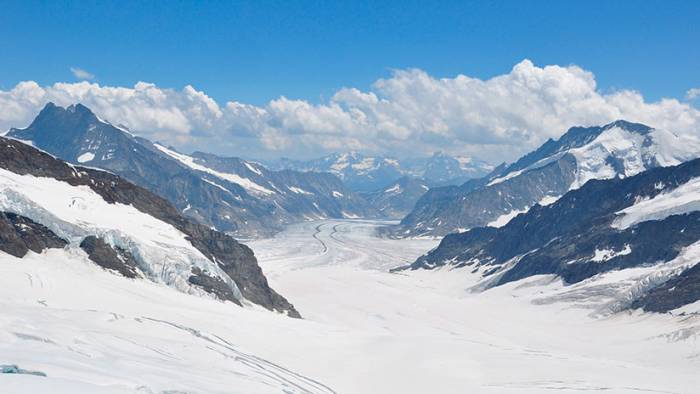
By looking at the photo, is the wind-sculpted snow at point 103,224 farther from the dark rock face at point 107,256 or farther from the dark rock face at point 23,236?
the dark rock face at point 107,256

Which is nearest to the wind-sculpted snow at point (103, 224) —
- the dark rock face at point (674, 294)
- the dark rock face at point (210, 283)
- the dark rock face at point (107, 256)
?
the dark rock face at point (210, 283)

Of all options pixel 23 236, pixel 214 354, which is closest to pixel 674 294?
pixel 214 354

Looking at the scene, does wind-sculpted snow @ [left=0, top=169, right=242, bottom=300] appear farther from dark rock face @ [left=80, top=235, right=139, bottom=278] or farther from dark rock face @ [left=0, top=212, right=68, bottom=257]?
dark rock face @ [left=80, top=235, right=139, bottom=278]

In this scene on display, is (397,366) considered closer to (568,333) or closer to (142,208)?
(142,208)

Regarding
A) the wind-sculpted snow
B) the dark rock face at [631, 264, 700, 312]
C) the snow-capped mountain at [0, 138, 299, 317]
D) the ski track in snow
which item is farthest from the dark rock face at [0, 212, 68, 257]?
the dark rock face at [631, 264, 700, 312]

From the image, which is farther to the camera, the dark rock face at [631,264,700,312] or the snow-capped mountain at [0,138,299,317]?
the dark rock face at [631,264,700,312]

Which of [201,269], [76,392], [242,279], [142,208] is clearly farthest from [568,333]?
[76,392]

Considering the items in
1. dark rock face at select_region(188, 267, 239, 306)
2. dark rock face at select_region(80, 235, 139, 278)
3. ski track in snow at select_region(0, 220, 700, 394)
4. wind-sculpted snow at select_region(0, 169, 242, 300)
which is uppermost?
wind-sculpted snow at select_region(0, 169, 242, 300)
